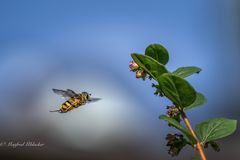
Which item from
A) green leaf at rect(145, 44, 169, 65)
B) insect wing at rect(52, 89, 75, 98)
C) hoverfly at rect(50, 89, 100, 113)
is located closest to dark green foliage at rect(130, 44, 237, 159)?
green leaf at rect(145, 44, 169, 65)

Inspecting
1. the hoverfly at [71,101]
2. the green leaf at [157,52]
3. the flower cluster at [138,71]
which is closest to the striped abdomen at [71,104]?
the hoverfly at [71,101]

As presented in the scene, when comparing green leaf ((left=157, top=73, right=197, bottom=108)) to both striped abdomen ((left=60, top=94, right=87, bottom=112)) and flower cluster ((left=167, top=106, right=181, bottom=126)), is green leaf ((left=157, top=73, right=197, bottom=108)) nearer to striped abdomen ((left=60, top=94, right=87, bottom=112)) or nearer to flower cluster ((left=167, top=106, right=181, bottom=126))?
flower cluster ((left=167, top=106, right=181, bottom=126))

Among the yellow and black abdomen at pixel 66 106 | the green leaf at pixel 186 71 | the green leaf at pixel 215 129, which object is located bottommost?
the green leaf at pixel 215 129

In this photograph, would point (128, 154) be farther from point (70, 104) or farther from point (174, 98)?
point (174, 98)

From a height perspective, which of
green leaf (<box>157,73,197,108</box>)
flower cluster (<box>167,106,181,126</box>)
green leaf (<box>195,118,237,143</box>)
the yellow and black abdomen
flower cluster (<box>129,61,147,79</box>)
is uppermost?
the yellow and black abdomen

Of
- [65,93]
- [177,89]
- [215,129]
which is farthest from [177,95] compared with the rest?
[65,93]

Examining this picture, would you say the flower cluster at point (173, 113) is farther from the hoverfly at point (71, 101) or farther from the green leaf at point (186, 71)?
the hoverfly at point (71, 101)
